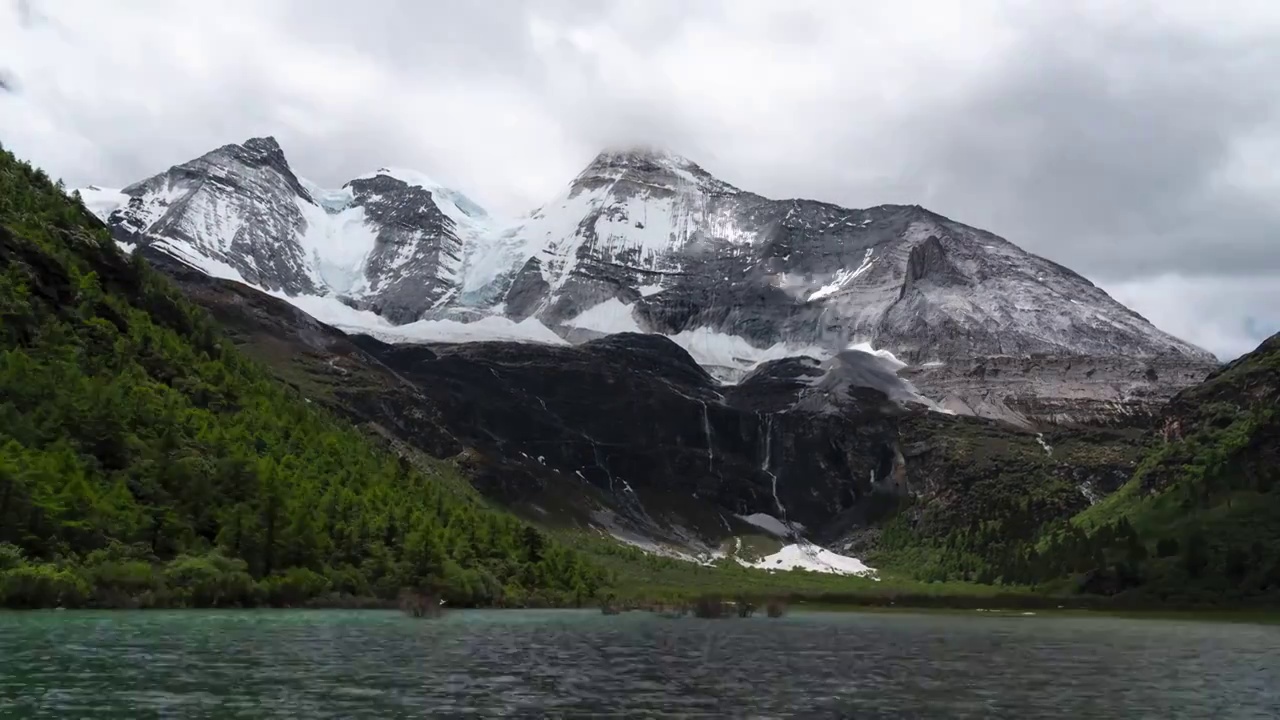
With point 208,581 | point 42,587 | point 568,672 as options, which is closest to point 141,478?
point 208,581

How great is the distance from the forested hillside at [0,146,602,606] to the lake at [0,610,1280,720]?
1092cm

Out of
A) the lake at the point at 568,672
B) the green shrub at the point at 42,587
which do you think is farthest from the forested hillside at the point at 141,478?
the lake at the point at 568,672

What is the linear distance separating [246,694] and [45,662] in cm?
1594

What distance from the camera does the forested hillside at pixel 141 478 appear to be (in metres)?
129

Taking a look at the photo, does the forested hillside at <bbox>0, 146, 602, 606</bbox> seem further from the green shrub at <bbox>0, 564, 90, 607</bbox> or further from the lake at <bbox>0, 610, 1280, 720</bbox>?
the lake at <bbox>0, 610, 1280, 720</bbox>

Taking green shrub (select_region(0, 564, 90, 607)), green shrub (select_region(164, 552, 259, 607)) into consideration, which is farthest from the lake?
green shrub (select_region(164, 552, 259, 607))

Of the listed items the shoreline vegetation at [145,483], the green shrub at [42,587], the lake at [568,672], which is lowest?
the lake at [568,672]

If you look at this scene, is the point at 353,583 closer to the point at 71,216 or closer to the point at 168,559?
the point at 168,559

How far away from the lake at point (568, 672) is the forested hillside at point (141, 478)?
10920 millimetres

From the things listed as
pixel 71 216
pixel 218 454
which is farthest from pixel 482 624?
pixel 71 216

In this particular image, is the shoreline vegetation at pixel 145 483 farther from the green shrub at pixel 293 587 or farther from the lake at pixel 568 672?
the lake at pixel 568 672

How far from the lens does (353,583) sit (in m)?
165

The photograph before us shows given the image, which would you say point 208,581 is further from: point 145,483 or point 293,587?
point 145,483

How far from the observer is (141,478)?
147750mm
